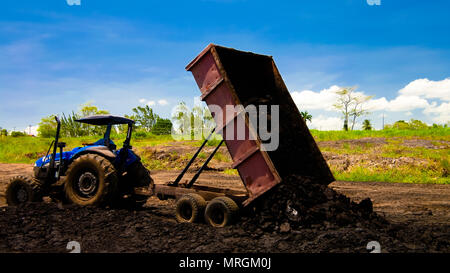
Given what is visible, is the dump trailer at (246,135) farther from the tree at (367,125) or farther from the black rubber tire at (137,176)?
the tree at (367,125)

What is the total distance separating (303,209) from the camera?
5.20 m

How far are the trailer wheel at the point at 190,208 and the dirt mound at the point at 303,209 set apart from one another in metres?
0.92

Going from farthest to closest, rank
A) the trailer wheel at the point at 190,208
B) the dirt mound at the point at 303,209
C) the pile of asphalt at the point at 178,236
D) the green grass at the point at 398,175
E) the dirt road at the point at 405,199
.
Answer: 1. the green grass at the point at 398,175
2. the dirt road at the point at 405,199
3. the trailer wheel at the point at 190,208
4. the dirt mound at the point at 303,209
5. the pile of asphalt at the point at 178,236

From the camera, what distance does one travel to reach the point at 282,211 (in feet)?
17.5

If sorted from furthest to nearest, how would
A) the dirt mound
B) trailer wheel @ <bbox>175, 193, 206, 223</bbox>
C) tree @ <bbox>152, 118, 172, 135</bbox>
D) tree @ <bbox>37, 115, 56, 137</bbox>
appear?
tree @ <bbox>37, 115, 56, 137</bbox>, tree @ <bbox>152, 118, 172, 135</bbox>, trailer wheel @ <bbox>175, 193, 206, 223</bbox>, the dirt mound

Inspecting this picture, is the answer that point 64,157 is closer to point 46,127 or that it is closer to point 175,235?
point 175,235

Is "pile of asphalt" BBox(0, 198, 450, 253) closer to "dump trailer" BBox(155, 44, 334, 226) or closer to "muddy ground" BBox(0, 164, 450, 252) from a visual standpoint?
"muddy ground" BBox(0, 164, 450, 252)

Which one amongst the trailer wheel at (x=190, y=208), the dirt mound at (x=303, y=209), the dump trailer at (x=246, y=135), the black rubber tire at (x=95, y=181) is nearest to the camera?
the dirt mound at (x=303, y=209)

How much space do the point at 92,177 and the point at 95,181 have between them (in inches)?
4.3

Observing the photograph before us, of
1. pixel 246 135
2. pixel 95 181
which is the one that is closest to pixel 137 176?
pixel 95 181

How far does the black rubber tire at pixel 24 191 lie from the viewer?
23.8 feet

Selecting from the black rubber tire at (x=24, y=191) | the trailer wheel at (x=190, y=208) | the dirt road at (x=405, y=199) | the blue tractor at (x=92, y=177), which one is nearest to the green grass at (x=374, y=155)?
the dirt road at (x=405, y=199)

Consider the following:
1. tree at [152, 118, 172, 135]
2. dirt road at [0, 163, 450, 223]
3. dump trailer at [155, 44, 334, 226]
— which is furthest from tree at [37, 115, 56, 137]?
dump trailer at [155, 44, 334, 226]

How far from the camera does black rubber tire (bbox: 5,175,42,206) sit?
7242 millimetres
